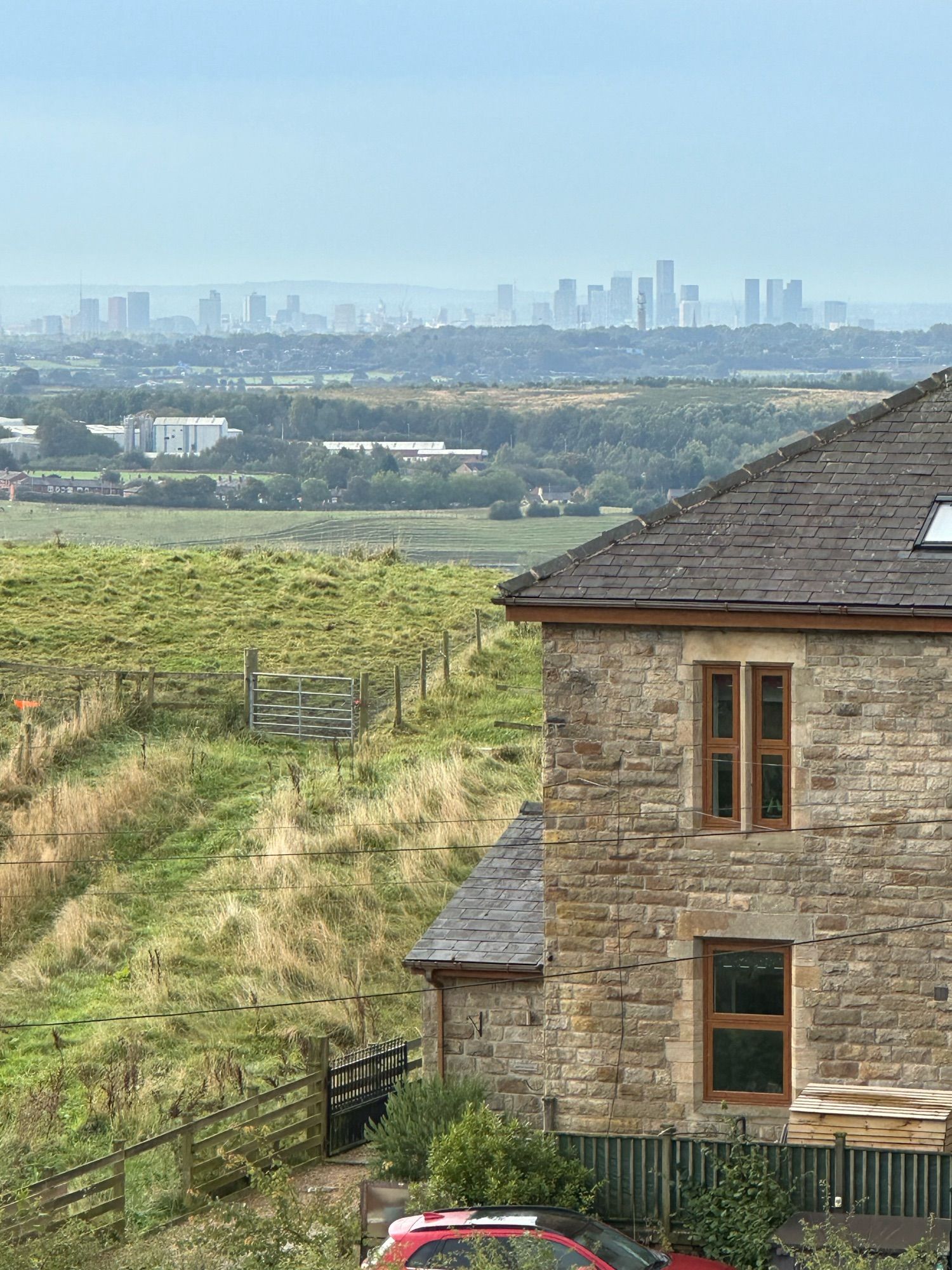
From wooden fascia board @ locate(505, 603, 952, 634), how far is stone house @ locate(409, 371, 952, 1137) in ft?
0.08

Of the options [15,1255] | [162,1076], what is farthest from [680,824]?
[162,1076]

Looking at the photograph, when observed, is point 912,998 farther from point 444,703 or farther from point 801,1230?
point 444,703

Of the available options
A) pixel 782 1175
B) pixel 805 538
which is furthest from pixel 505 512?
pixel 782 1175

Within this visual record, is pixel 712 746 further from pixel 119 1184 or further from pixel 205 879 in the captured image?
pixel 205 879

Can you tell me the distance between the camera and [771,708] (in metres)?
17.5

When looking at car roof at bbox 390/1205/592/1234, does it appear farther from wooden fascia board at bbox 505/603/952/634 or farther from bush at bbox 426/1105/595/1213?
wooden fascia board at bbox 505/603/952/634

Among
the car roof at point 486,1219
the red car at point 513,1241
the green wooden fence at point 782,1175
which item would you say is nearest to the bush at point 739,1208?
the green wooden fence at point 782,1175

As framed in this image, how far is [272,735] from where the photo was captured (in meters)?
39.0

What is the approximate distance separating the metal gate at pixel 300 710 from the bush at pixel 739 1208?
21.9 m

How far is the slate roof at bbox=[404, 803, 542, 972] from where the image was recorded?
19.3m

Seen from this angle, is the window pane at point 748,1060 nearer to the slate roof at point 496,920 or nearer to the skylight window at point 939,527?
the slate roof at point 496,920

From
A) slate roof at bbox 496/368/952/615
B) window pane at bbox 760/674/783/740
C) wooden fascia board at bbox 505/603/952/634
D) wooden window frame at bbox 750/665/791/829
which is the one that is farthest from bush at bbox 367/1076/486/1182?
slate roof at bbox 496/368/952/615

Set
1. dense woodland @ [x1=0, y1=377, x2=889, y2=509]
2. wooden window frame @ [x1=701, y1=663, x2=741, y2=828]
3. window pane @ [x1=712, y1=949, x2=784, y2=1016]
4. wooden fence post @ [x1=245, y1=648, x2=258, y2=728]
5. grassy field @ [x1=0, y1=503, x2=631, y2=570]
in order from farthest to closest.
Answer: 1. dense woodland @ [x1=0, y1=377, x2=889, y2=509]
2. grassy field @ [x1=0, y1=503, x2=631, y2=570]
3. wooden fence post @ [x1=245, y1=648, x2=258, y2=728]
4. window pane @ [x1=712, y1=949, x2=784, y2=1016]
5. wooden window frame @ [x1=701, y1=663, x2=741, y2=828]

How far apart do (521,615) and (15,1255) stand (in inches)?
275
